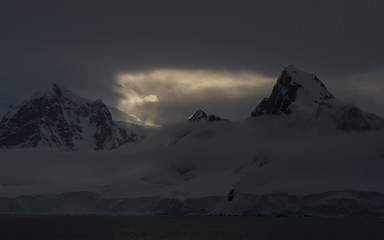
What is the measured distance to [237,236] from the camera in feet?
534

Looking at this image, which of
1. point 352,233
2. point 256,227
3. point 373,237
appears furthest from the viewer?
point 256,227

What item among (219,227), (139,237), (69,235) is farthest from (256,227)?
(69,235)

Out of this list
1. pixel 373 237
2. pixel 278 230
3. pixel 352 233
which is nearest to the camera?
pixel 373 237

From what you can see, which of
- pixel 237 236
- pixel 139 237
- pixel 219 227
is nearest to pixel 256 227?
pixel 219 227

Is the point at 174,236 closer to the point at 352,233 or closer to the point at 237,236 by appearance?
the point at 237,236

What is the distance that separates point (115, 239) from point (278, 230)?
5146 cm

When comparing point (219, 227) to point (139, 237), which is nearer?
point (139, 237)

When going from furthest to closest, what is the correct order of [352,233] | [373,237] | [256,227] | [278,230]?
[256,227]
[278,230]
[352,233]
[373,237]

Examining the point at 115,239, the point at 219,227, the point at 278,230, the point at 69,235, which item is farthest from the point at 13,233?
the point at 278,230

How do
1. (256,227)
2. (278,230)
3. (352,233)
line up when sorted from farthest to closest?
(256,227), (278,230), (352,233)

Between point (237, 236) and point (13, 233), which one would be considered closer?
point (237, 236)

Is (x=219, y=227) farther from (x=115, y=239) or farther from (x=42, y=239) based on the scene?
(x=42, y=239)

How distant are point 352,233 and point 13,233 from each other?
9542 centimetres

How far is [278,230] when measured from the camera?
18250cm
